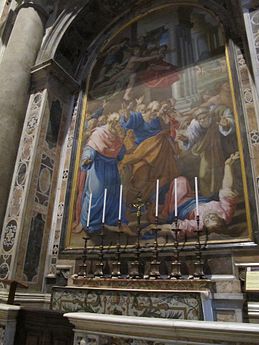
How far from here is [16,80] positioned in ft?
19.4

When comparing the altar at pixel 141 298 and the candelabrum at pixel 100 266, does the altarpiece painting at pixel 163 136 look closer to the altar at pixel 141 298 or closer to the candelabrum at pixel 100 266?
the candelabrum at pixel 100 266

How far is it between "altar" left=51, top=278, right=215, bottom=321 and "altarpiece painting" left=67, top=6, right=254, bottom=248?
31.7 inches

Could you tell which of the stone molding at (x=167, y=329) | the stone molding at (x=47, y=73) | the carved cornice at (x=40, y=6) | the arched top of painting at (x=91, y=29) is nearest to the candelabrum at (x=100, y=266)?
the stone molding at (x=167, y=329)

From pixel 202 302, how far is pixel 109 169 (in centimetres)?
283

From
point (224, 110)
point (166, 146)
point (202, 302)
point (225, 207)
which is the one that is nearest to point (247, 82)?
point (224, 110)

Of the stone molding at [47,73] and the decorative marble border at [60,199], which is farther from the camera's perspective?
the stone molding at [47,73]

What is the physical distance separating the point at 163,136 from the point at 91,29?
3508mm

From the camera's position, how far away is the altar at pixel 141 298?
3191 mm

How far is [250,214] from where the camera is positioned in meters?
3.91

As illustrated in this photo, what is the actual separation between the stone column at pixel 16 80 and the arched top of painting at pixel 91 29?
0.39 meters

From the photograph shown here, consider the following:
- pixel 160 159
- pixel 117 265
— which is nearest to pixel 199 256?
pixel 117 265

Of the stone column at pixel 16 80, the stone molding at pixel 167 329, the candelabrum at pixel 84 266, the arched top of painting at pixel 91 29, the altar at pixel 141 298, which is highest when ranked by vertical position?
the arched top of painting at pixel 91 29

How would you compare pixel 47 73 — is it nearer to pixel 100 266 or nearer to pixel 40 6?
pixel 40 6

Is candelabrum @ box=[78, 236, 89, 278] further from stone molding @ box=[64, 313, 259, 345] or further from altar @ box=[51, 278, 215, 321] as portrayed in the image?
stone molding @ box=[64, 313, 259, 345]
